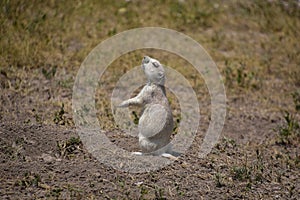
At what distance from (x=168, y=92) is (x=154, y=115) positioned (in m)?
2.42

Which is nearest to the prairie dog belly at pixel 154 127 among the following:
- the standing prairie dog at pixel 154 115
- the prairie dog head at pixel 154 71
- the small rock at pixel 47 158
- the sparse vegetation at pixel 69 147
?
the standing prairie dog at pixel 154 115

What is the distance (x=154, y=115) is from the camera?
15.6ft

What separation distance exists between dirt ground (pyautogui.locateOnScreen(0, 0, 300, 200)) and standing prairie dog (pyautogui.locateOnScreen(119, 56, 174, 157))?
23 centimetres

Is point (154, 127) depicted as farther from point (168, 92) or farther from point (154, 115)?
point (168, 92)

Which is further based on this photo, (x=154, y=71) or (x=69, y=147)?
(x=69, y=147)

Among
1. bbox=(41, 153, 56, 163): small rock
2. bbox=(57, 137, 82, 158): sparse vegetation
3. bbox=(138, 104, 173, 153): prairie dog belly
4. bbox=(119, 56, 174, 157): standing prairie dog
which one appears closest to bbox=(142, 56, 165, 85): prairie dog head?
bbox=(119, 56, 174, 157): standing prairie dog

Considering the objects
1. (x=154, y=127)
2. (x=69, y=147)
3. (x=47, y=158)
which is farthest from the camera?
(x=69, y=147)

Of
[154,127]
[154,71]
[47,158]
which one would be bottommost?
[47,158]

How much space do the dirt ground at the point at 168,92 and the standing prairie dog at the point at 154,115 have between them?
234 mm

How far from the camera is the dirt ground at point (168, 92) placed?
15.3ft

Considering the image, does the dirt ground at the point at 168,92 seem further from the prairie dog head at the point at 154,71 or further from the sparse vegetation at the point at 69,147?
the prairie dog head at the point at 154,71

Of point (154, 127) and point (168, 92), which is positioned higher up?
point (154, 127)

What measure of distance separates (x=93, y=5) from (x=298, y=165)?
463 centimetres

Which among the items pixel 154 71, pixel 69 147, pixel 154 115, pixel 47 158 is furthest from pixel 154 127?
pixel 47 158
